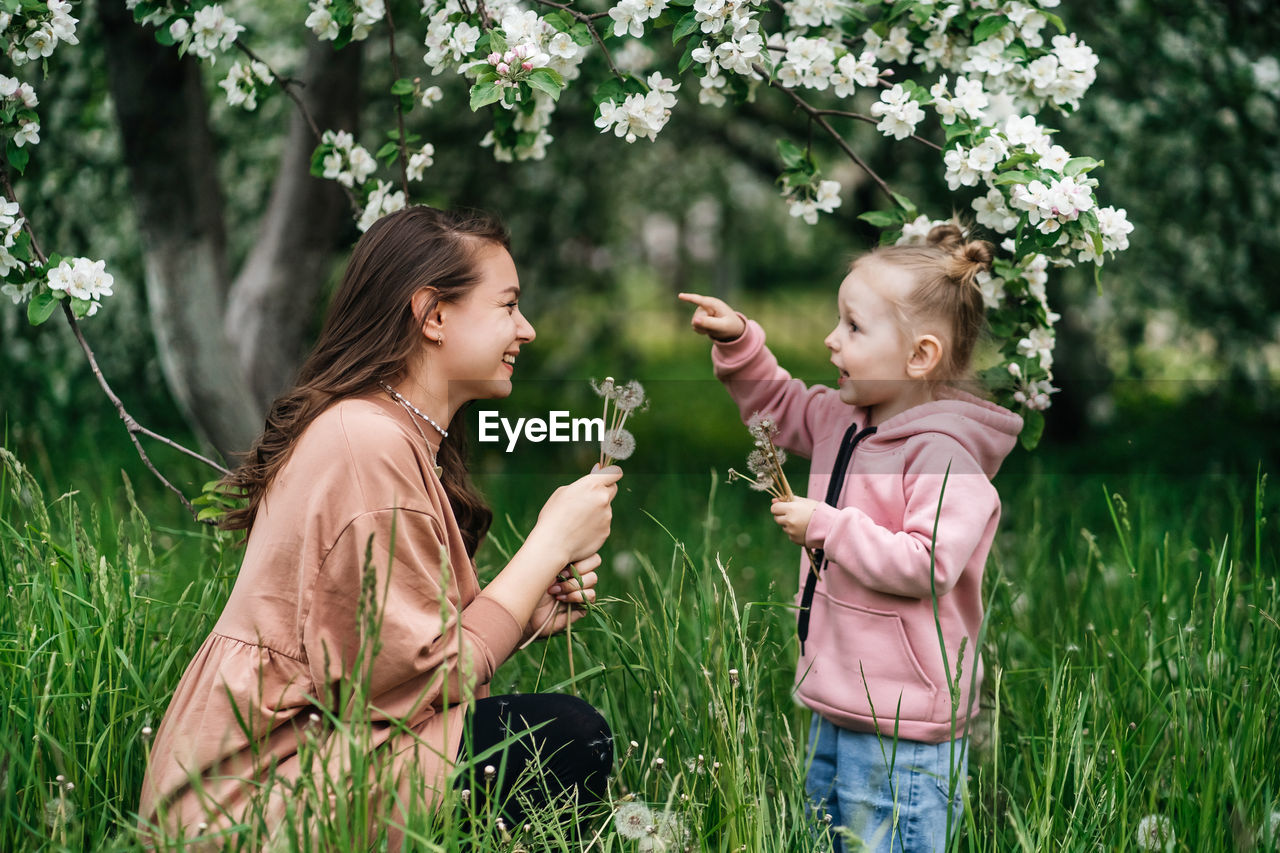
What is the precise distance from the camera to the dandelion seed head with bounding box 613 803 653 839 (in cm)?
187

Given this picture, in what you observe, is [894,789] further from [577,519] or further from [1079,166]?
[1079,166]

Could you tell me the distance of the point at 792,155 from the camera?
2455mm

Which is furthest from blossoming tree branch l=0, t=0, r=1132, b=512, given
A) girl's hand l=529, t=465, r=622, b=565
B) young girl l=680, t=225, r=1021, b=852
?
girl's hand l=529, t=465, r=622, b=565

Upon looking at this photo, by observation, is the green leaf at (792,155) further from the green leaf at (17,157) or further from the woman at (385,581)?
the green leaf at (17,157)

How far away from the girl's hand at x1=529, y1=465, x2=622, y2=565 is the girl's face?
20.4 inches

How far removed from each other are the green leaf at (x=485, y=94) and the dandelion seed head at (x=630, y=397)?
556 mm

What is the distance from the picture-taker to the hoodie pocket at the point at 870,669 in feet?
6.59

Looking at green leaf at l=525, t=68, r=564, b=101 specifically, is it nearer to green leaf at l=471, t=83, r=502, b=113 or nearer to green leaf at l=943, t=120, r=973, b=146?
green leaf at l=471, t=83, r=502, b=113

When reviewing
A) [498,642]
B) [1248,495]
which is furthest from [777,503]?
[1248,495]

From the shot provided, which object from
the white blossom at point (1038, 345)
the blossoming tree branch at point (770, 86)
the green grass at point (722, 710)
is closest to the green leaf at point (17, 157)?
the blossoming tree branch at point (770, 86)

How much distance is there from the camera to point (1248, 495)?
4.25 meters

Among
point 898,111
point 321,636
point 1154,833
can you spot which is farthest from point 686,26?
point 1154,833

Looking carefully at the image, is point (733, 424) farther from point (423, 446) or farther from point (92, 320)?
point (423, 446)

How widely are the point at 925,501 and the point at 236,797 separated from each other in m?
1.25
